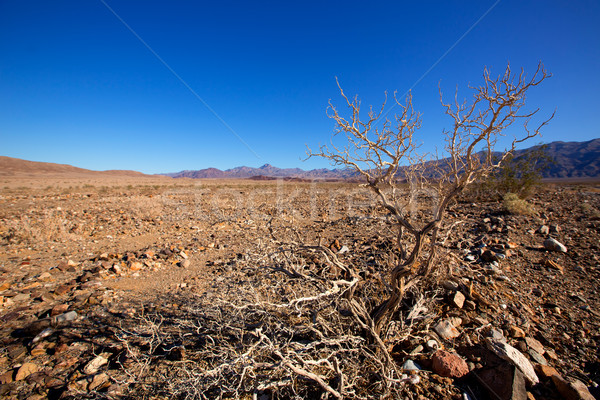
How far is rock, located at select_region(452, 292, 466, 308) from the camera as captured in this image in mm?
2733

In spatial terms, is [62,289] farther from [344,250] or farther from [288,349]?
[344,250]

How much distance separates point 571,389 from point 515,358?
12.9 inches

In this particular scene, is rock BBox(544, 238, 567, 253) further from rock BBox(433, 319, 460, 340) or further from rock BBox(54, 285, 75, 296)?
rock BBox(54, 285, 75, 296)

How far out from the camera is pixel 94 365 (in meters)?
2.27

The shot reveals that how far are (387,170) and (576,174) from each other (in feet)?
340

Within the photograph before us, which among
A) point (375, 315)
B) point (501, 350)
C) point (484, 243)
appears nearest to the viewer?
point (501, 350)

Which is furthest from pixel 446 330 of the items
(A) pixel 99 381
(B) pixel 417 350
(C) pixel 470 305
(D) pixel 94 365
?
(D) pixel 94 365

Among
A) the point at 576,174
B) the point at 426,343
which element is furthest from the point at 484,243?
the point at 576,174

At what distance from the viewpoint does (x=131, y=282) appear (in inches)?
157

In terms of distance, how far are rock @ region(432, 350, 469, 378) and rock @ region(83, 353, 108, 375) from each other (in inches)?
117

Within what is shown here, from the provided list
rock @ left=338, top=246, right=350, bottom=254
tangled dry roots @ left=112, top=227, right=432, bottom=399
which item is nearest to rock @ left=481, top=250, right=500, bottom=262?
tangled dry roots @ left=112, top=227, right=432, bottom=399

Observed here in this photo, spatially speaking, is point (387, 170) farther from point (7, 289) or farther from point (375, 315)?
point (7, 289)

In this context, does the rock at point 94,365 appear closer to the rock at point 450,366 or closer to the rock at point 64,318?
the rock at point 64,318

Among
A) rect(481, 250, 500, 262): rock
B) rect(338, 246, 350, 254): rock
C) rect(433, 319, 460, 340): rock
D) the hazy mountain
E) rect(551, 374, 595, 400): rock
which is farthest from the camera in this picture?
the hazy mountain
